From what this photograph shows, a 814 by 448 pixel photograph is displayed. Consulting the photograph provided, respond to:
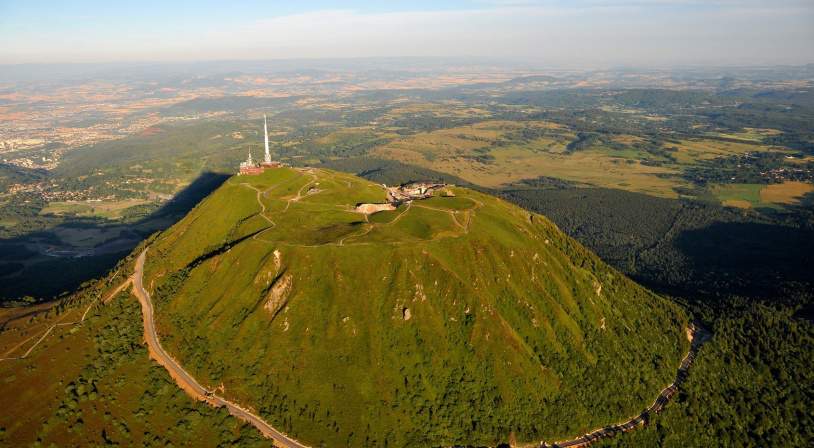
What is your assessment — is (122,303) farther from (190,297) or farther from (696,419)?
(696,419)

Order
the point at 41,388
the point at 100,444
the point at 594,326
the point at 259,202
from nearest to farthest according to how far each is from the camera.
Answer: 1. the point at 100,444
2. the point at 41,388
3. the point at 594,326
4. the point at 259,202

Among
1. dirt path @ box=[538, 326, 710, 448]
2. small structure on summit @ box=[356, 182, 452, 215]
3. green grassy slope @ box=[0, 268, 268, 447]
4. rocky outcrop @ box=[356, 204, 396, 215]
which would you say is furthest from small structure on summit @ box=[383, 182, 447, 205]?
dirt path @ box=[538, 326, 710, 448]

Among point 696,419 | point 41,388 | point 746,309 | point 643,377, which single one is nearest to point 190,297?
point 41,388

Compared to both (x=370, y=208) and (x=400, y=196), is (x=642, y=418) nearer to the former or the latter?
(x=370, y=208)

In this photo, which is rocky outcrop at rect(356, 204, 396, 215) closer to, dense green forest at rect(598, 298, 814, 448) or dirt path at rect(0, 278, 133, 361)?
dirt path at rect(0, 278, 133, 361)

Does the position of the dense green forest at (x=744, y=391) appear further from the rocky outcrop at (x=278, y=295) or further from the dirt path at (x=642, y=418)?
the rocky outcrop at (x=278, y=295)

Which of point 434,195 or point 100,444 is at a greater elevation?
point 434,195

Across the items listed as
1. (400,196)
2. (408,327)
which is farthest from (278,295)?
(400,196)

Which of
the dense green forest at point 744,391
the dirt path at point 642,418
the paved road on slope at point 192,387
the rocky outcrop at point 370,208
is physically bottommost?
the dense green forest at point 744,391

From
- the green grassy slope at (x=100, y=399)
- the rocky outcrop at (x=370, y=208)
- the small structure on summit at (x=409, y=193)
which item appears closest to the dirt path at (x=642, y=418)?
the green grassy slope at (x=100, y=399)
